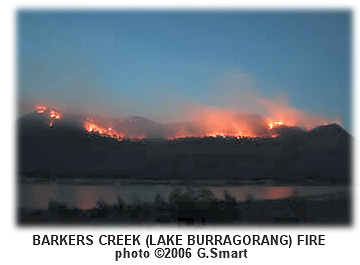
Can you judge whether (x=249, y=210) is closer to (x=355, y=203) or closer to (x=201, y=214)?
(x=201, y=214)

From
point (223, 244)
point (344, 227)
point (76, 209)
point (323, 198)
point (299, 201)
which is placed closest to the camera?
point (223, 244)

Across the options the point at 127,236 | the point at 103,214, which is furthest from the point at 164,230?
the point at 103,214

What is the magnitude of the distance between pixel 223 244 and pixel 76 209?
185 inches

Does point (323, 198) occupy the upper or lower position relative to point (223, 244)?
upper

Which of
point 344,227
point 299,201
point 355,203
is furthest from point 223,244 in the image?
point 299,201

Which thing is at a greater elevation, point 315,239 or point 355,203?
point 355,203

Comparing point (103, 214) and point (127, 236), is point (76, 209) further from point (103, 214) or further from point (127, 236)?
point (127, 236)

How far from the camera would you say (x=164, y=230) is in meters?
9.24

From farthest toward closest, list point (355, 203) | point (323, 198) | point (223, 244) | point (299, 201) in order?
point (323, 198) → point (299, 201) → point (355, 203) → point (223, 244)

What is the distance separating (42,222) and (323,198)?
30.0ft

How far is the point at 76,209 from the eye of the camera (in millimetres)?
11836

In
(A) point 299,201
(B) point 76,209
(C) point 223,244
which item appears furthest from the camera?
(A) point 299,201

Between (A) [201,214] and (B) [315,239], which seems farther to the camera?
(A) [201,214]

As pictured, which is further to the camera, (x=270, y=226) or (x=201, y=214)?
(x=201, y=214)
